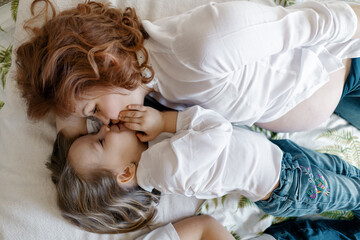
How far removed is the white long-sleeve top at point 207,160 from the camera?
0.88 meters

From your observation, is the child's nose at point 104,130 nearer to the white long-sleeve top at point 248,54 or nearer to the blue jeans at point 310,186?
the white long-sleeve top at point 248,54

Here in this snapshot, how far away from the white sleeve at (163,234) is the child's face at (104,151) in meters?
0.28

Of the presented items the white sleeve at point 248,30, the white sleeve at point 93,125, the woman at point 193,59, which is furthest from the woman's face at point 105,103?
the white sleeve at point 248,30

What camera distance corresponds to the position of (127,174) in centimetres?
97

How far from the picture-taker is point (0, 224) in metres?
0.99

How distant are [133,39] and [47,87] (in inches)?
11.3

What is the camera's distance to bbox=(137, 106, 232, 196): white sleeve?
2.88ft

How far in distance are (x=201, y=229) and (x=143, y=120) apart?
486 mm

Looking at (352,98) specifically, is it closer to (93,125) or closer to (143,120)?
(143,120)

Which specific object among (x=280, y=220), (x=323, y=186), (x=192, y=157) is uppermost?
(x=192, y=157)

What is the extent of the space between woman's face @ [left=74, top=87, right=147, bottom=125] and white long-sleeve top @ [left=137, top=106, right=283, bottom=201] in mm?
165

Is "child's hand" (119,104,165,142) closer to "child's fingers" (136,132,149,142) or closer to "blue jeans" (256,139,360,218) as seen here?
"child's fingers" (136,132,149,142)

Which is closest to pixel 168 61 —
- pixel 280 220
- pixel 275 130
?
pixel 275 130

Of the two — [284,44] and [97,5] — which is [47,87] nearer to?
[97,5]
